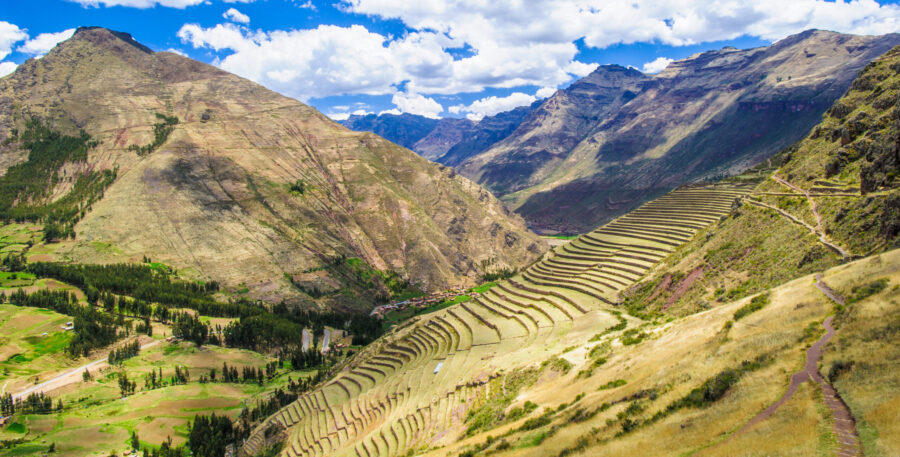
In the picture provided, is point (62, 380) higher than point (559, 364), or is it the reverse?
point (559, 364)

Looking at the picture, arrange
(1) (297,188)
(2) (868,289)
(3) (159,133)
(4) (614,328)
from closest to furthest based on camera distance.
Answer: (2) (868,289)
(4) (614,328)
(1) (297,188)
(3) (159,133)

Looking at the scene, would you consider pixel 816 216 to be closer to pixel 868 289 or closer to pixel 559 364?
pixel 868 289

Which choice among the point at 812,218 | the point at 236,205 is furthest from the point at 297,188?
the point at 812,218

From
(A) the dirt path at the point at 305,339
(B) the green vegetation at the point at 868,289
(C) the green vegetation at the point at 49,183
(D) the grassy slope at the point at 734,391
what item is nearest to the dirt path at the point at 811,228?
(D) the grassy slope at the point at 734,391

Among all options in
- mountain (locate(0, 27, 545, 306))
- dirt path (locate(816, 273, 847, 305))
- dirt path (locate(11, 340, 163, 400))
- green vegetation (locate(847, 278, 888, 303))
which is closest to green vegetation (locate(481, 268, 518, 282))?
mountain (locate(0, 27, 545, 306))

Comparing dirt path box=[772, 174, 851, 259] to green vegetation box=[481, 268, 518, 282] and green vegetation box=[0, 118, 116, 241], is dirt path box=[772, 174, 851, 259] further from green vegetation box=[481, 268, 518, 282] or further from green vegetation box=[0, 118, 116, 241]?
green vegetation box=[0, 118, 116, 241]

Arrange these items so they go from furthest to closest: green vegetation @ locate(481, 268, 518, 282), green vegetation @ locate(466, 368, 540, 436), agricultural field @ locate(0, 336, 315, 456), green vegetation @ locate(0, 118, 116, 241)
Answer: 1. green vegetation @ locate(481, 268, 518, 282)
2. green vegetation @ locate(0, 118, 116, 241)
3. agricultural field @ locate(0, 336, 315, 456)
4. green vegetation @ locate(466, 368, 540, 436)

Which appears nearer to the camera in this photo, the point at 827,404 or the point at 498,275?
the point at 827,404
